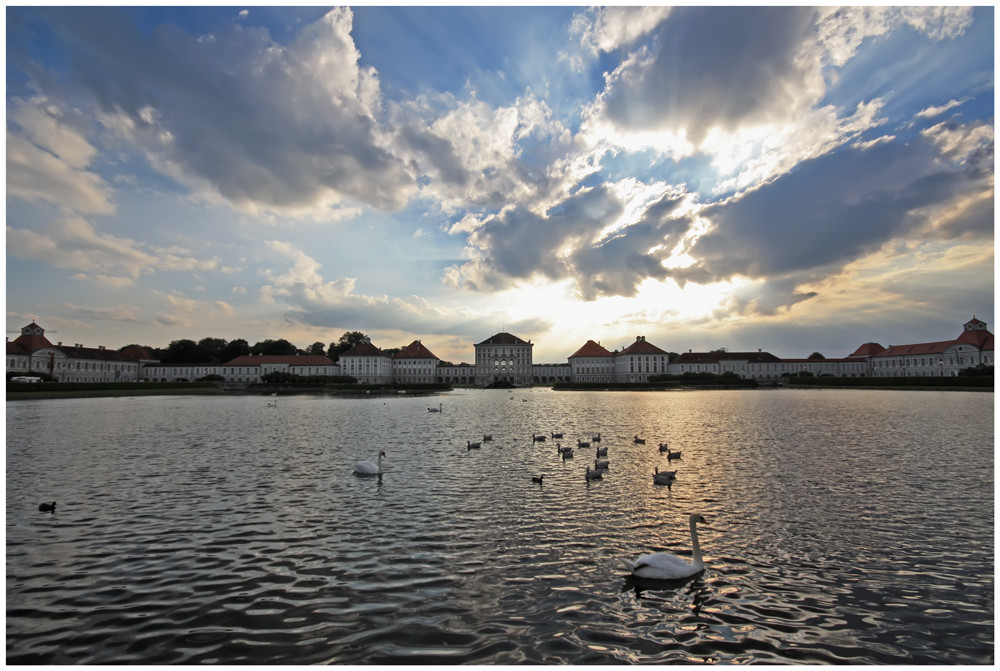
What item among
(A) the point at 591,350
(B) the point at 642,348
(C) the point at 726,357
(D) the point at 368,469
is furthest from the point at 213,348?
(D) the point at 368,469

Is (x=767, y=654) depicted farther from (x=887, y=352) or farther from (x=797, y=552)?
(x=887, y=352)

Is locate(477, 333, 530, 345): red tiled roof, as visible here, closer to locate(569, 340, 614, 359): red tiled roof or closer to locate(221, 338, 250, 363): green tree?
locate(569, 340, 614, 359): red tiled roof

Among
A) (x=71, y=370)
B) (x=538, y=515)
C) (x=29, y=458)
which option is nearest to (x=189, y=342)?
(x=71, y=370)

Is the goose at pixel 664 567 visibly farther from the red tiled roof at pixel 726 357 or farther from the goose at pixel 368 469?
the red tiled roof at pixel 726 357

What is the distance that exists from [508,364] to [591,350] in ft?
86.2

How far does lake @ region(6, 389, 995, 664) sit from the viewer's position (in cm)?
593

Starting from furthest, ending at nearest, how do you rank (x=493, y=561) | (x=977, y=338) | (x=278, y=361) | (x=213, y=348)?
1. (x=213, y=348)
2. (x=278, y=361)
3. (x=977, y=338)
4. (x=493, y=561)

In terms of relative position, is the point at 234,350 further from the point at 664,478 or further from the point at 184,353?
the point at 664,478

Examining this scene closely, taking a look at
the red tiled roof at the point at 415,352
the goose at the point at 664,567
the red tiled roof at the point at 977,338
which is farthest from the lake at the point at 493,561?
the red tiled roof at the point at 415,352

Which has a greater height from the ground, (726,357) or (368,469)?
(726,357)

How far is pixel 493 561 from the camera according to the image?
830cm

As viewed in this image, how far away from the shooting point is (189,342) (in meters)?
144

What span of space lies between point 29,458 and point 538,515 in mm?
17417

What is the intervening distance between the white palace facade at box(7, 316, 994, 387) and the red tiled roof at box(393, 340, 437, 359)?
0.97ft
